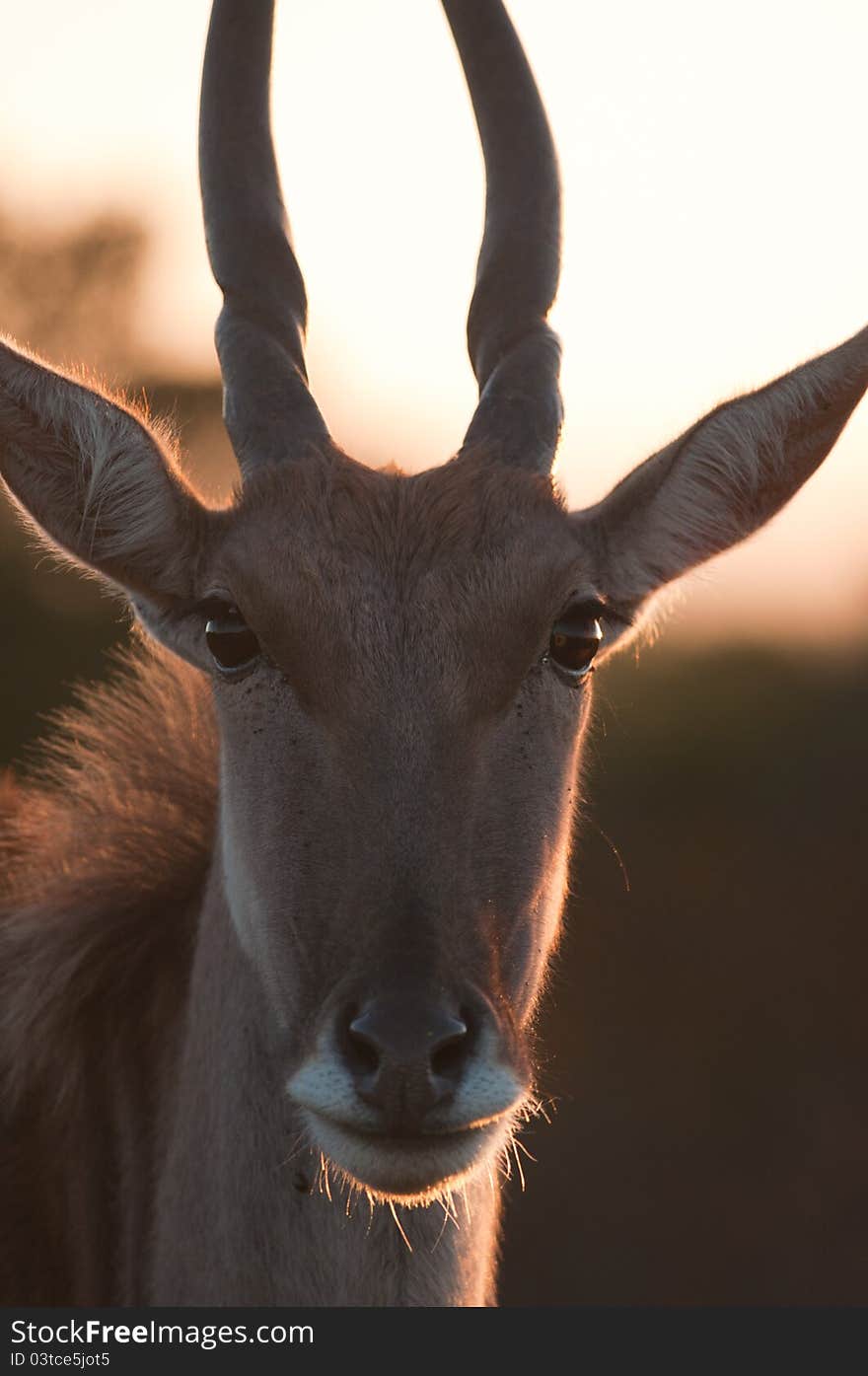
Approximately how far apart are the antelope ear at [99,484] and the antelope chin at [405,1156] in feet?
5.99

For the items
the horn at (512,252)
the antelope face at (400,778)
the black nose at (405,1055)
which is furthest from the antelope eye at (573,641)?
the black nose at (405,1055)

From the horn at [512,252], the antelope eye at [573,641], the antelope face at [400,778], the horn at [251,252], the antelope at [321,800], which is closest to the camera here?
the antelope face at [400,778]

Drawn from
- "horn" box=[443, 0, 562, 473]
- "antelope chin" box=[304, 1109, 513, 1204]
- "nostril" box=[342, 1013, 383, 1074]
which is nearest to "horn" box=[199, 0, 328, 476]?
"horn" box=[443, 0, 562, 473]

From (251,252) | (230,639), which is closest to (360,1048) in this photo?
(230,639)

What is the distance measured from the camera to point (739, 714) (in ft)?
82.0

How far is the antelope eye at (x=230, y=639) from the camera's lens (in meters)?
5.67

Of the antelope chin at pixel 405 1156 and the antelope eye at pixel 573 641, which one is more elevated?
the antelope eye at pixel 573 641

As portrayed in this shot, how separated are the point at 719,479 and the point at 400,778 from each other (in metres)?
1.56

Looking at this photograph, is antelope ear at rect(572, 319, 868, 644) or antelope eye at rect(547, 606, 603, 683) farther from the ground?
antelope ear at rect(572, 319, 868, 644)

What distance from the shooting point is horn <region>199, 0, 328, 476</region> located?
6.22 m

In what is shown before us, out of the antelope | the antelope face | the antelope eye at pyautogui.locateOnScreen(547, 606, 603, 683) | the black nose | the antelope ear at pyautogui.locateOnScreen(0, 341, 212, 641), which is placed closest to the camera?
the black nose

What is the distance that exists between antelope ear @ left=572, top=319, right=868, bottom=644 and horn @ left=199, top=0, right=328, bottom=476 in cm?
106

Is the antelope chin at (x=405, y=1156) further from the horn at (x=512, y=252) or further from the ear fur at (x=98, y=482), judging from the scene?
the horn at (x=512, y=252)

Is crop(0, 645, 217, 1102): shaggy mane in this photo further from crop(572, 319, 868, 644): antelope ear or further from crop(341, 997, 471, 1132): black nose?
crop(572, 319, 868, 644): antelope ear
